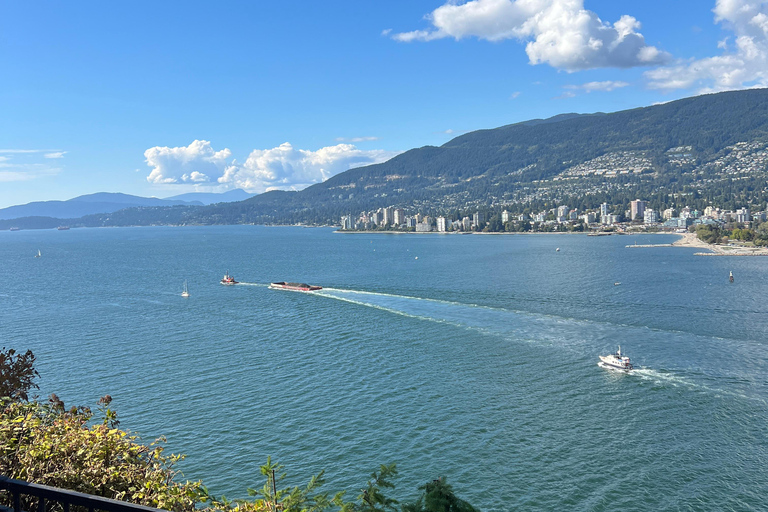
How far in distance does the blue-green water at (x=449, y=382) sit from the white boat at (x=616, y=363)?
0.58 metres

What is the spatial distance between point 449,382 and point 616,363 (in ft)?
25.3

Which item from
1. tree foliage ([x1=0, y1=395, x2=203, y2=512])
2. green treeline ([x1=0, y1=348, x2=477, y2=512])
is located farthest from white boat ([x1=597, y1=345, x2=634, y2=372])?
tree foliage ([x1=0, y1=395, x2=203, y2=512])

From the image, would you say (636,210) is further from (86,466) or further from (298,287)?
(86,466)

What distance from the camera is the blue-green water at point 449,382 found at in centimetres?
1634

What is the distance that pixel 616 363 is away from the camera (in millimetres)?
25031

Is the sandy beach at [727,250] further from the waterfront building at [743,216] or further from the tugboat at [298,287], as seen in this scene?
the tugboat at [298,287]

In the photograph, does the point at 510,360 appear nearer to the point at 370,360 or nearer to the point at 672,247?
the point at 370,360

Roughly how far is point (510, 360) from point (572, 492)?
11860mm

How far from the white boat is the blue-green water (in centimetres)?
58

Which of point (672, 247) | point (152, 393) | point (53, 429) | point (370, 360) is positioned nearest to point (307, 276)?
point (370, 360)

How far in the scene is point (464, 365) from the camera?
26.5 m

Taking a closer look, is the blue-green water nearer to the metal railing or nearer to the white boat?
the white boat

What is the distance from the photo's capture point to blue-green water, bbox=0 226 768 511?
16344mm

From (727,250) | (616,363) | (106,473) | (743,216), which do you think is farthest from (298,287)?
(743,216)
